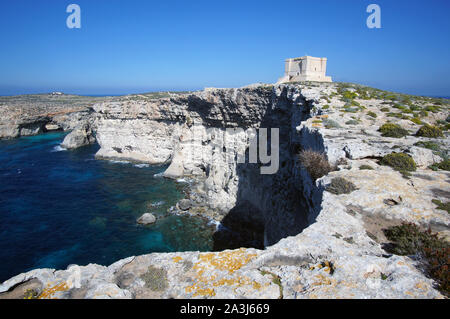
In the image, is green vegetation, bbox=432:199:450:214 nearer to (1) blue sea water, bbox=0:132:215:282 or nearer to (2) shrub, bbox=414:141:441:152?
(2) shrub, bbox=414:141:441:152

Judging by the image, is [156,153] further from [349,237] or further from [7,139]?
[7,139]

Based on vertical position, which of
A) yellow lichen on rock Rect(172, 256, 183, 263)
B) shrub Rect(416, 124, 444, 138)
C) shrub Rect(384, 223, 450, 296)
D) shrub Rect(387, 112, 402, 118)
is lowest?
yellow lichen on rock Rect(172, 256, 183, 263)

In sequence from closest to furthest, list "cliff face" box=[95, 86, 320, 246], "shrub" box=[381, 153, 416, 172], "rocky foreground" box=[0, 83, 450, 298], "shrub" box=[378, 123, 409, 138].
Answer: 1. "rocky foreground" box=[0, 83, 450, 298]
2. "shrub" box=[381, 153, 416, 172]
3. "shrub" box=[378, 123, 409, 138]
4. "cliff face" box=[95, 86, 320, 246]

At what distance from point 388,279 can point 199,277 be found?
161 inches

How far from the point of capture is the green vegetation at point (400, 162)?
35.2 feet

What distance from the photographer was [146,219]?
98.2 feet

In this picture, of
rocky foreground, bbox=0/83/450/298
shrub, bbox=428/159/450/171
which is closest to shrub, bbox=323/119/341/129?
rocky foreground, bbox=0/83/450/298

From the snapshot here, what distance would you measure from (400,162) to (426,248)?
6.11 metres

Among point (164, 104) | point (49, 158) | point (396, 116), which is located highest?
point (164, 104)

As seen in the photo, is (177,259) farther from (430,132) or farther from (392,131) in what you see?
(430,132)

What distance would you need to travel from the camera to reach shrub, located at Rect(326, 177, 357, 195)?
9.09m

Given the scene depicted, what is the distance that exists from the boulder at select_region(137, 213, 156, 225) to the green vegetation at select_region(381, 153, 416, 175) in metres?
25.7

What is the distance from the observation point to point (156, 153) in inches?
2069
